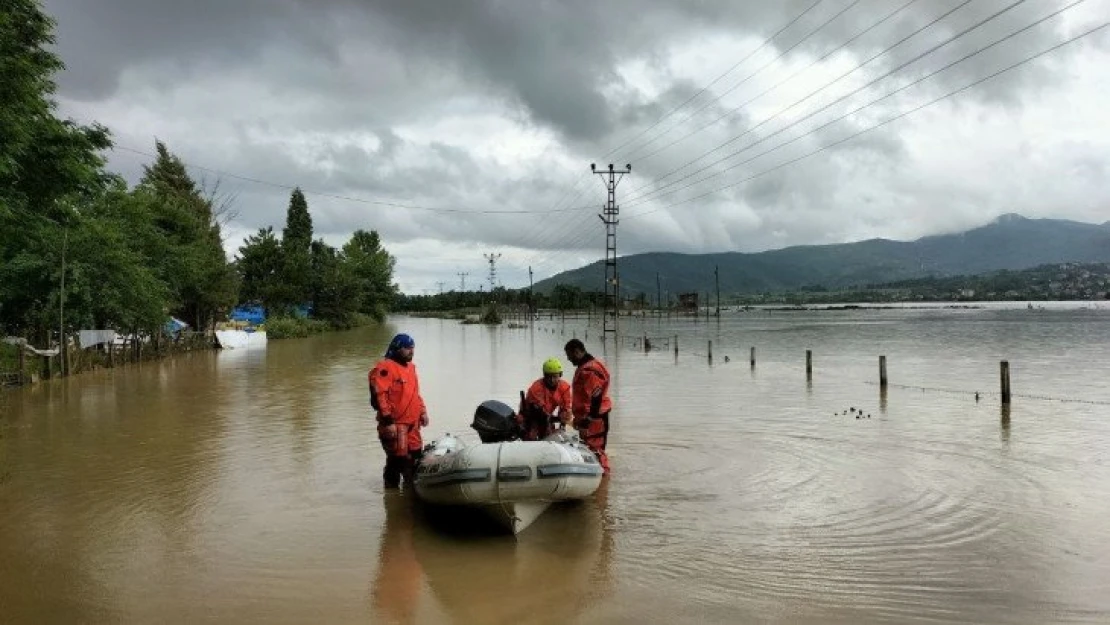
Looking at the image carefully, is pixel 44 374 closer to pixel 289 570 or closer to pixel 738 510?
pixel 289 570

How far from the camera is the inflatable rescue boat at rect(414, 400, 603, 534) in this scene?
7.29 m

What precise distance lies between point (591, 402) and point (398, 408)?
228 centimetres

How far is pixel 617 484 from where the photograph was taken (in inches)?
399

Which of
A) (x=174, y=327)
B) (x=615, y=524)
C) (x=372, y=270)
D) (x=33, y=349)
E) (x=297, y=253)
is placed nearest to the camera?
(x=615, y=524)

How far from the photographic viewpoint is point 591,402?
9.33 meters

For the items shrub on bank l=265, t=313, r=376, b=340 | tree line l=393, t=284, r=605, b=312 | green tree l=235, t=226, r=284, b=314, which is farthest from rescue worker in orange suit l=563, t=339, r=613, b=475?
tree line l=393, t=284, r=605, b=312

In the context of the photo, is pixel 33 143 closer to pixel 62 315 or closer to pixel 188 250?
pixel 62 315

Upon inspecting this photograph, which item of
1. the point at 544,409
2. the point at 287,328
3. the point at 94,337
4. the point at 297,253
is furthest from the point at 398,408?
the point at 297,253

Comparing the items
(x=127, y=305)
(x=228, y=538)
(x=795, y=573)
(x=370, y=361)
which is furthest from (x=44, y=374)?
(x=795, y=573)

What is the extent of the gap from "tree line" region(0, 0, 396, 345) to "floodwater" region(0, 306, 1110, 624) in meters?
5.02

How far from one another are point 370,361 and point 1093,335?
4663 cm

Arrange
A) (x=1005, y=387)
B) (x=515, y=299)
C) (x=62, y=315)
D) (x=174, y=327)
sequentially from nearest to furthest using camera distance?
1. (x=1005, y=387)
2. (x=62, y=315)
3. (x=174, y=327)
4. (x=515, y=299)

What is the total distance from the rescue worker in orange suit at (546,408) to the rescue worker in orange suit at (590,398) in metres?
0.15

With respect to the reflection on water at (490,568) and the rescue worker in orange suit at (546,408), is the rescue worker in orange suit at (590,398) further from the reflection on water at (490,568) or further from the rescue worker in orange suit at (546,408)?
the reflection on water at (490,568)
